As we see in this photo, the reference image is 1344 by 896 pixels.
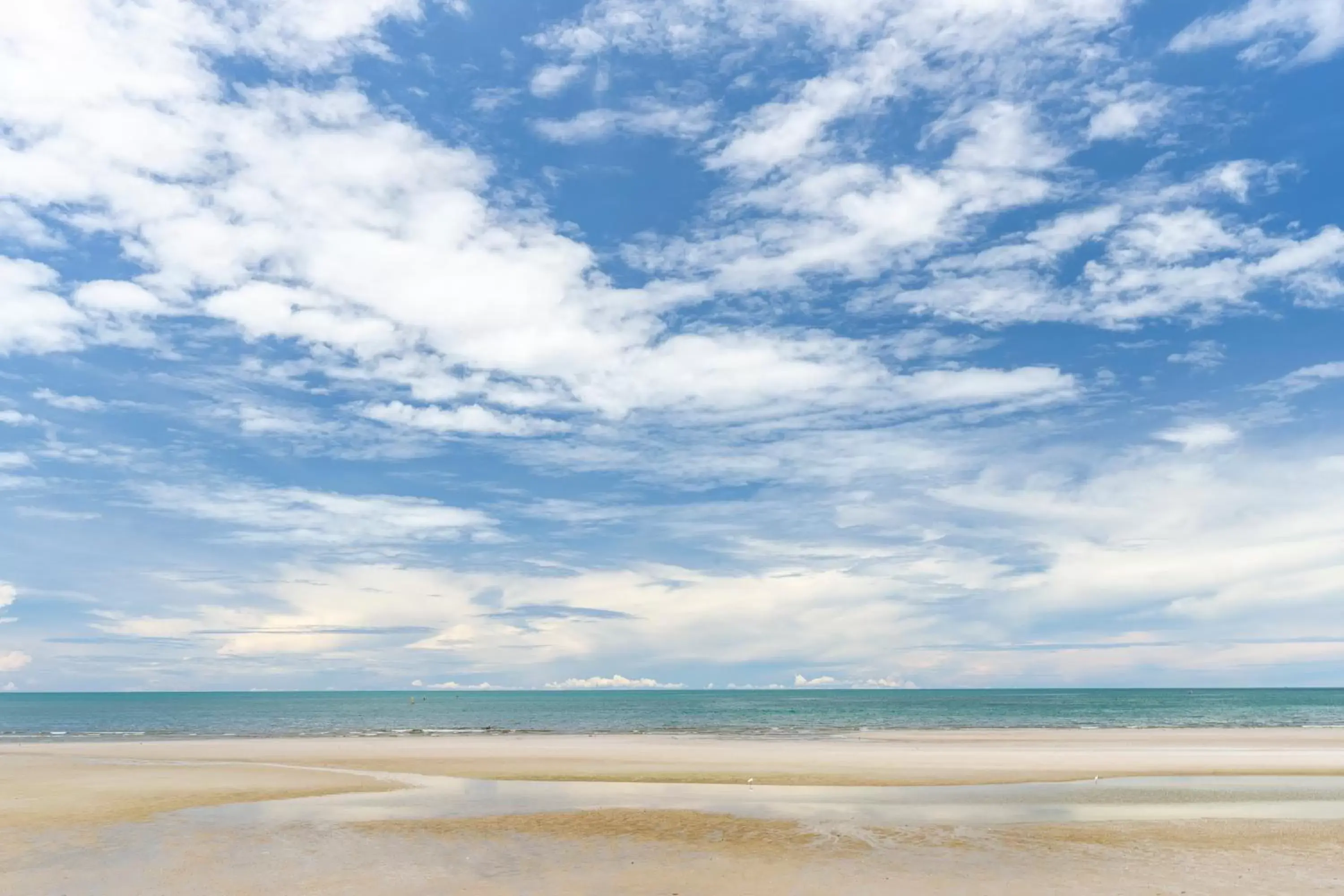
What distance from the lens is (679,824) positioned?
75.6 ft

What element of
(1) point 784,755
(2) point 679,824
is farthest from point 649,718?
(2) point 679,824

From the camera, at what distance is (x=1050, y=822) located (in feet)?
74.9

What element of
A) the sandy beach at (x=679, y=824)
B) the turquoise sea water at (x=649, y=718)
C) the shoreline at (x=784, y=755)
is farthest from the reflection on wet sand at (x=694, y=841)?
the turquoise sea water at (x=649, y=718)

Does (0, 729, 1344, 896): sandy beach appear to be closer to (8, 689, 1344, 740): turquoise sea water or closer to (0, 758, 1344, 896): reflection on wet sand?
(0, 758, 1344, 896): reflection on wet sand

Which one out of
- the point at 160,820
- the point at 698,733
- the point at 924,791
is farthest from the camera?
the point at 698,733

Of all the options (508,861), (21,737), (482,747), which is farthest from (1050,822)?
(21,737)

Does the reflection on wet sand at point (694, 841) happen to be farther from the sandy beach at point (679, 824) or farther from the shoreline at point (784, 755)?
the shoreline at point (784, 755)

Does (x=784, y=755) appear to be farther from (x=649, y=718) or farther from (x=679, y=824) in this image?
(x=649, y=718)

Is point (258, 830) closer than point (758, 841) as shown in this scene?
No

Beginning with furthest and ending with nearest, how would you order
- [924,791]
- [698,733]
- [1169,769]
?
[698,733], [1169,769], [924,791]

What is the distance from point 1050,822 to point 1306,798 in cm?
1136

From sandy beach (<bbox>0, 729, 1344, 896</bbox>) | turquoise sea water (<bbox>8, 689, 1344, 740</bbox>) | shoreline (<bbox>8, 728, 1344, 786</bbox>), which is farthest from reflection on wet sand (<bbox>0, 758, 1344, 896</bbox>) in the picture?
turquoise sea water (<bbox>8, 689, 1344, 740</bbox>)

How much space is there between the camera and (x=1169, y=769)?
36031 mm

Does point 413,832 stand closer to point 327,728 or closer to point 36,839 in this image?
point 36,839
